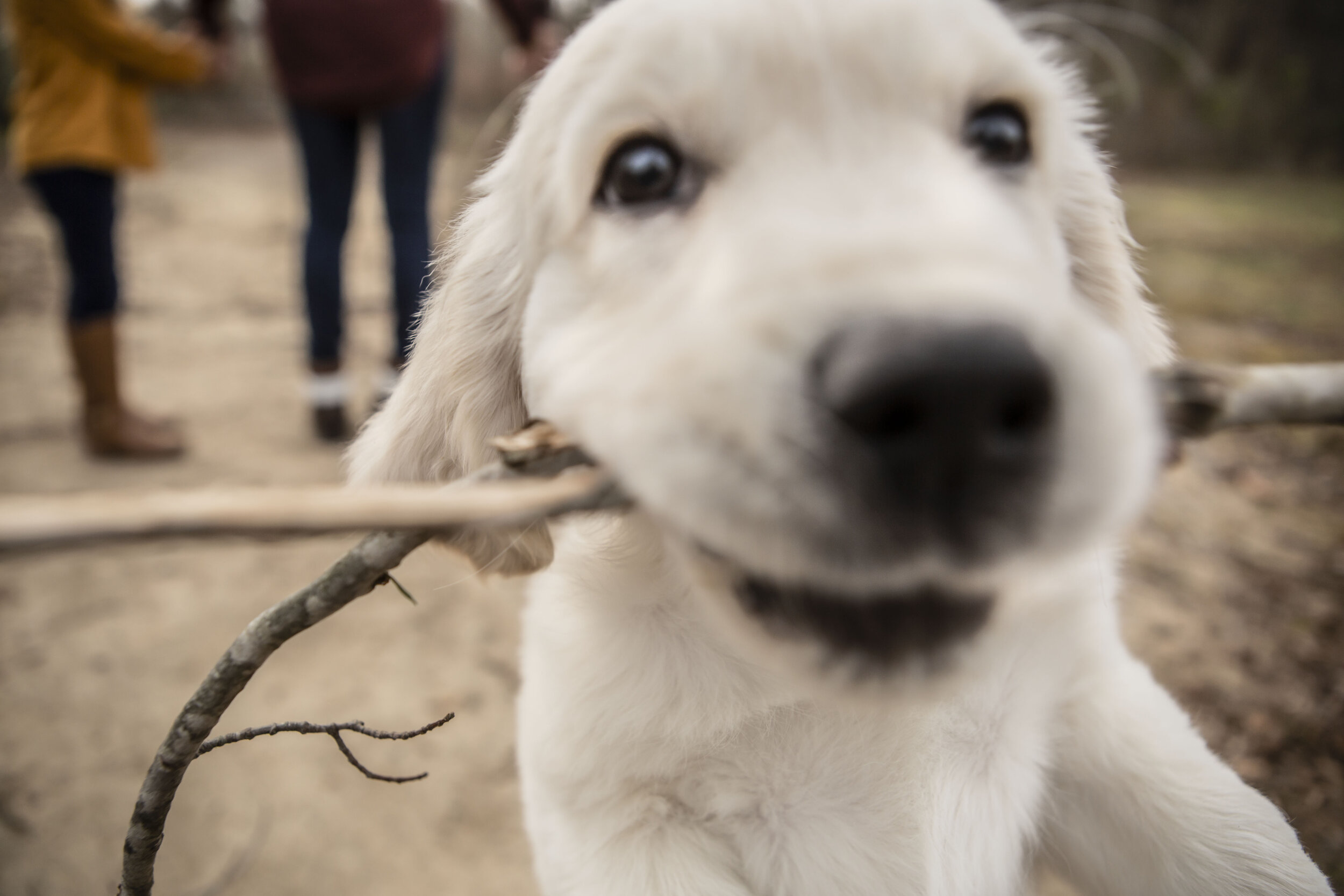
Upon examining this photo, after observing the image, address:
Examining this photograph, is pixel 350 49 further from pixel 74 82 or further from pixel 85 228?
pixel 85 228

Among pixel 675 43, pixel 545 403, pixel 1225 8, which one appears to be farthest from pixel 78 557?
pixel 1225 8

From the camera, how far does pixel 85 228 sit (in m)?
3.47

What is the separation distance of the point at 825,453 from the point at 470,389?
971 mm

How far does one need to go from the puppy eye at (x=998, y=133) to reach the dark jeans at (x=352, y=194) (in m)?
2.91

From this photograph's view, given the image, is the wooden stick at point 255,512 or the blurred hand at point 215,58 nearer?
the wooden stick at point 255,512

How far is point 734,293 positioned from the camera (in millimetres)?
849

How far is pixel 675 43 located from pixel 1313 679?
2735mm

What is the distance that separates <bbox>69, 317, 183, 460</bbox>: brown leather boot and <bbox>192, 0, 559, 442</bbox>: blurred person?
74 cm

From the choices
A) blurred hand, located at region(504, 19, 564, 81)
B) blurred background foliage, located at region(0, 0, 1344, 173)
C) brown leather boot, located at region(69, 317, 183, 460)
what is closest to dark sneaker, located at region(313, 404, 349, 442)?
brown leather boot, located at region(69, 317, 183, 460)

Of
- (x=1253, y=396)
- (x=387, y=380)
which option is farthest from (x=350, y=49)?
(x=1253, y=396)

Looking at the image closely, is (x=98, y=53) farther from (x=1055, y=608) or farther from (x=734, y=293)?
(x=1055, y=608)

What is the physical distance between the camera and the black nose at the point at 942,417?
67 centimetres

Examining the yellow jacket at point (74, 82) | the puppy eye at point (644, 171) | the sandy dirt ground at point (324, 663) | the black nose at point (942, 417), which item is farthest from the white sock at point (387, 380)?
the black nose at point (942, 417)

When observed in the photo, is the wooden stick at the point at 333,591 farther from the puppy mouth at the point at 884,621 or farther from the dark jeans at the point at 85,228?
the dark jeans at the point at 85,228
